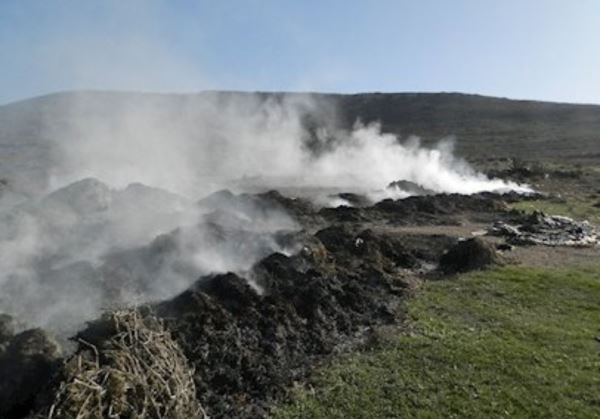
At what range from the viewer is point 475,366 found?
446 inches

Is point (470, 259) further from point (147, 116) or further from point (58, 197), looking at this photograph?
point (147, 116)

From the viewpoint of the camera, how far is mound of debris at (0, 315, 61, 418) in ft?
30.9

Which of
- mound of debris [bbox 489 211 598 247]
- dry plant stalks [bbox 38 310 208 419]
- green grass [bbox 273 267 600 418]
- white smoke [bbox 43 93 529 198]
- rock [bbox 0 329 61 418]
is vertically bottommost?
white smoke [bbox 43 93 529 198]

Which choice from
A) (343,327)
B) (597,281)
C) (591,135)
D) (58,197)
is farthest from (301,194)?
(591,135)

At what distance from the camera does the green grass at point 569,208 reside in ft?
99.0

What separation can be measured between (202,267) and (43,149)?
36.8 meters

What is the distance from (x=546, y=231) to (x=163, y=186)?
20.9m

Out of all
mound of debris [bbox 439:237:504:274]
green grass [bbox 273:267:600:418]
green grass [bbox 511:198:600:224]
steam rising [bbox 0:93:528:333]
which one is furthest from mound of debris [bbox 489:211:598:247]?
steam rising [bbox 0:93:528:333]

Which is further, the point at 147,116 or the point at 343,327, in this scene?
the point at 147,116

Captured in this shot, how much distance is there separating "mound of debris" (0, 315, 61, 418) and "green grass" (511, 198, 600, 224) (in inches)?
965

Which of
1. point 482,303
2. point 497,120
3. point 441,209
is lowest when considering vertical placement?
point 497,120

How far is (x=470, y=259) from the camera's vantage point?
60.5 ft

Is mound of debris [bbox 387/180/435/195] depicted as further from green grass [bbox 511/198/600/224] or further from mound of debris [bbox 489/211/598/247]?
mound of debris [bbox 489/211/598/247]

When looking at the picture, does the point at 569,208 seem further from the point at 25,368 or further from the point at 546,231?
the point at 25,368
